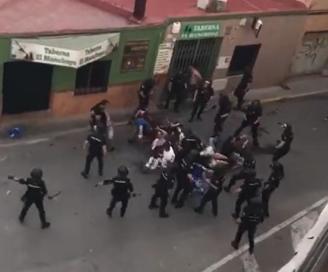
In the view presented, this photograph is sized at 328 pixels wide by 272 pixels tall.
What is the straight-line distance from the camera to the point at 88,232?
14.3 m

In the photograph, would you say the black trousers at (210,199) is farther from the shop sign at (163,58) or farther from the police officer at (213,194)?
the shop sign at (163,58)

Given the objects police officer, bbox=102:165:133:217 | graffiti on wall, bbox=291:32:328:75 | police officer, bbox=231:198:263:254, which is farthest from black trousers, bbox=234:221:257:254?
graffiti on wall, bbox=291:32:328:75

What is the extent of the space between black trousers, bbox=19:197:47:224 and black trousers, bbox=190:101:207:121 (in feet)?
21.0

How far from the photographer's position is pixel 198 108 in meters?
19.1

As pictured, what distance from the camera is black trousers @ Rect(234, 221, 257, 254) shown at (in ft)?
45.1

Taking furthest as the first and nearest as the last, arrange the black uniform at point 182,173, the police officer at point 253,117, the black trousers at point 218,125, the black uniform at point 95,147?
the black trousers at point 218,125
the police officer at point 253,117
the black uniform at point 95,147
the black uniform at point 182,173

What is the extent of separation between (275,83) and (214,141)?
5.11 meters

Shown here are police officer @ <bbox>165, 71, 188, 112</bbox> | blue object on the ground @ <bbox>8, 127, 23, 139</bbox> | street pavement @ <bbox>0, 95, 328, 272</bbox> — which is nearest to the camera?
street pavement @ <bbox>0, 95, 328, 272</bbox>

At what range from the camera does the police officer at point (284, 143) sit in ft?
54.8

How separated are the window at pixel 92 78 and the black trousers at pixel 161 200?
412 cm

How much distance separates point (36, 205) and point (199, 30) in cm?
758

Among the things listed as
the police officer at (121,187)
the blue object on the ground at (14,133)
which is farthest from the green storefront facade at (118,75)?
the police officer at (121,187)

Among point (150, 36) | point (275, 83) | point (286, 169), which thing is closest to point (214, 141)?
point (286, 169)

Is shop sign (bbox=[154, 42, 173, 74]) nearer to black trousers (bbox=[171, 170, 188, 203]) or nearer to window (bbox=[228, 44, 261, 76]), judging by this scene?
window (bbox=[228, 44, 261, 76])
